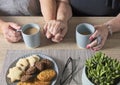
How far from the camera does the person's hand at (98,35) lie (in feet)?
3.36

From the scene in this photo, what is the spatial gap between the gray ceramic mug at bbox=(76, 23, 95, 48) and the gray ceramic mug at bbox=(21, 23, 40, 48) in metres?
0.17

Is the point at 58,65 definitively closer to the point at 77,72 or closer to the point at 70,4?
the point at 77,72

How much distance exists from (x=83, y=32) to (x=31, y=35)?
0.23m

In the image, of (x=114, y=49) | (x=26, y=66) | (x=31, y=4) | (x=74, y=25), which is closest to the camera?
(x=26, y=66)

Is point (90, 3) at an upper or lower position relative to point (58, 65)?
upper

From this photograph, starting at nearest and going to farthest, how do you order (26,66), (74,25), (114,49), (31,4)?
(26,66) < (114,49) < (74,25) < (31,4)

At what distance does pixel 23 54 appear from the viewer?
1058 mm

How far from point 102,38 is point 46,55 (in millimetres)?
259

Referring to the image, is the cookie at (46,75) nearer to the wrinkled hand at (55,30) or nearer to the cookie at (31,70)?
the cookie at (31,70)

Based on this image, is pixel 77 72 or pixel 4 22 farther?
pixel 4 22

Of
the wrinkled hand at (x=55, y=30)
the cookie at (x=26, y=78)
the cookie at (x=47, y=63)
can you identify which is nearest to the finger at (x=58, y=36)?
the wrinkled hand at (x=55, y=30)

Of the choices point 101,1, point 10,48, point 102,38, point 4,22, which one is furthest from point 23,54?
point 101,1

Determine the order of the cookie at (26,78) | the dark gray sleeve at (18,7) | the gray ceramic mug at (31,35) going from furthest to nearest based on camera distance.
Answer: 1. the dark gray sleeve at (18,7)
2. the gray ceramic mug at (31,35)
3. the cookie at (26,78)

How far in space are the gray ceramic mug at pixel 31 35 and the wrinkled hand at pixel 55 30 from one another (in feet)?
0.19
